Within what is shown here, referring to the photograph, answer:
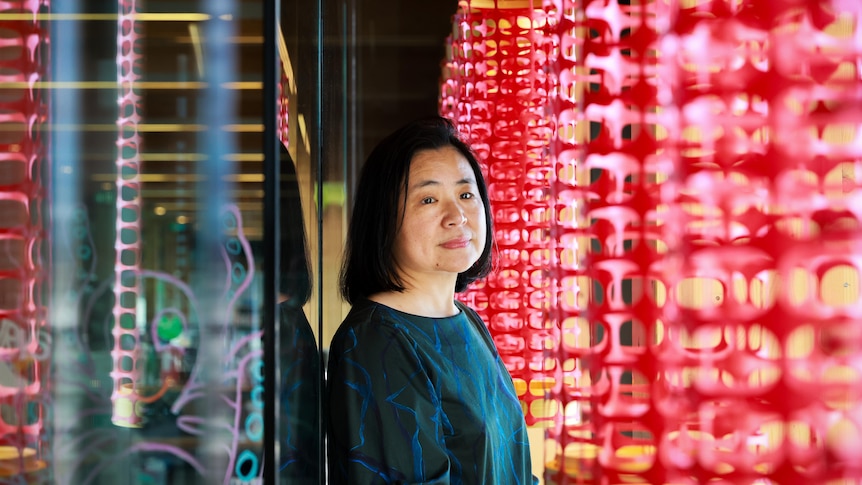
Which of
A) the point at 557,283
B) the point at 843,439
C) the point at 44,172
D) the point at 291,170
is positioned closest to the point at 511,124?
the point at 557,283

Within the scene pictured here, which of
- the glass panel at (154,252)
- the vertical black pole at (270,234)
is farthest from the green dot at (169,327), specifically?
the vertical black pole at (270,234)

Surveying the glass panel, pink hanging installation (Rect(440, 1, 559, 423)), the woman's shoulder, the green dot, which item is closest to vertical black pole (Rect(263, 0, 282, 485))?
the glass panel

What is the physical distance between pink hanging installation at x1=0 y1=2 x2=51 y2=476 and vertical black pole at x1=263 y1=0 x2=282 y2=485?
20 cm

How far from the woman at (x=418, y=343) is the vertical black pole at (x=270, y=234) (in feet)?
0.63

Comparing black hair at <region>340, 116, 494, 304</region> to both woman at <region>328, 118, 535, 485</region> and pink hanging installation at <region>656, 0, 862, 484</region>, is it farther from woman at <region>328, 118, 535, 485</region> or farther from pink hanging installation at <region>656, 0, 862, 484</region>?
pink hanging installation at <region>656, 0, 862, 484</region>

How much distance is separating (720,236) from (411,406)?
383mm

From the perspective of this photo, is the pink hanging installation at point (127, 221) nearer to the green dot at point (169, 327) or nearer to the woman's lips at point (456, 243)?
the green dot at point (169, 327)

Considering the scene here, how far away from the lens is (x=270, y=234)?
2.35 feet

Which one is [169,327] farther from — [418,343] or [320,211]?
[320,211]

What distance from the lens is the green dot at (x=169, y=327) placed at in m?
0.61

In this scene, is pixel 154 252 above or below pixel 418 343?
above

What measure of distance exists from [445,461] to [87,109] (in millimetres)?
554

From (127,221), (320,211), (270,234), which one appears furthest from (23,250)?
(320,211)

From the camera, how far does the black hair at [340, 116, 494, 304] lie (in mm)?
1070
